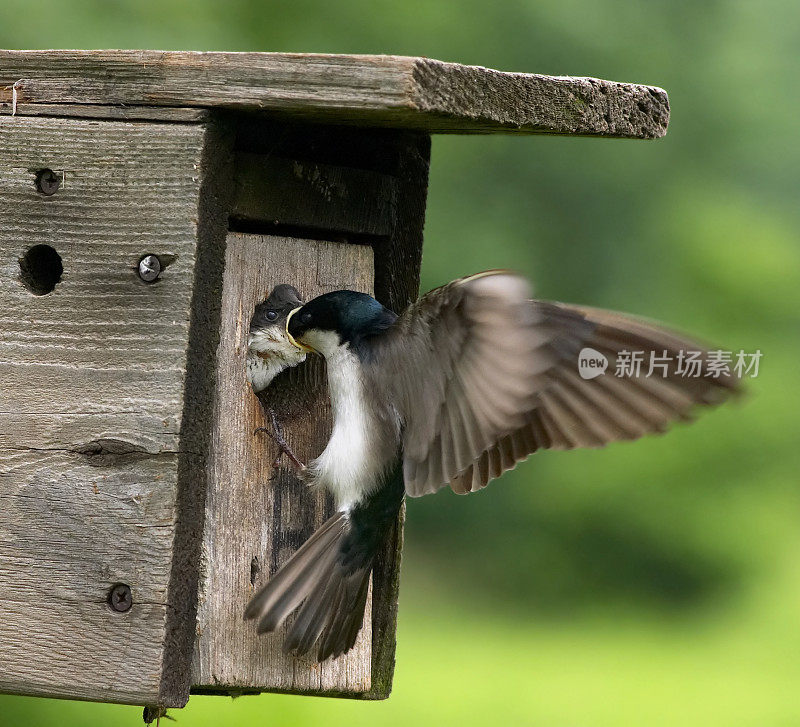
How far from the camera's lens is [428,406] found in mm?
2088

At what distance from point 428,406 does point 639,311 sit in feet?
12.8

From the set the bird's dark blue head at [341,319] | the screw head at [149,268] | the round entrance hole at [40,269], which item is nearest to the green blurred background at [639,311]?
the bird's dark blue head at [341,319]

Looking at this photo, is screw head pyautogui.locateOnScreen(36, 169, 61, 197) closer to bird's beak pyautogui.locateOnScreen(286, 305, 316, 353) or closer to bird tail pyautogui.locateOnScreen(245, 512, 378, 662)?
bird's beak pyautogui.locateOnScreen(286, 305, 316, 353)

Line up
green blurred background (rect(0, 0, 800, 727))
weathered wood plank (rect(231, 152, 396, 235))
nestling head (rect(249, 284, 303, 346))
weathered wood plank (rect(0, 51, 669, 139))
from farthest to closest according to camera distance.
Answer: green blurred background (rect(0, 0, 800, 727)) → nestling head (rect(249, 284, 303, 346)) → weathered wood plank (rect(231, 152, 396, 235)) → weathered wood plank (rect(0, 51, 669, 139))

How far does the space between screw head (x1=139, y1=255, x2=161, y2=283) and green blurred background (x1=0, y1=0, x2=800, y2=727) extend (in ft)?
11.1

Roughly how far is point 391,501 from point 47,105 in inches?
34.8

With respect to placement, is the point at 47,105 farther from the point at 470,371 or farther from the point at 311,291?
the point at 470,371

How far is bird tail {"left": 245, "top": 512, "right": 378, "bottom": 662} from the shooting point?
2.12 m

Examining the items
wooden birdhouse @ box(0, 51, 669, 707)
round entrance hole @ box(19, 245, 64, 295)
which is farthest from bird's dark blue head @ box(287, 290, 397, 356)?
round entrance hole @ box(19, 245, 64, 295)

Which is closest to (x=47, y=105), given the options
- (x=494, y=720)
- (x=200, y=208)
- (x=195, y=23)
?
(x=200, y=208)

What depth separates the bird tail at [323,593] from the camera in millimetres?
2122

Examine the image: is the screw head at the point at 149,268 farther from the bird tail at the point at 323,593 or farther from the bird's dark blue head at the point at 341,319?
the bird tail at the point at 323,593

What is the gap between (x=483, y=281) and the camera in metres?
1.89

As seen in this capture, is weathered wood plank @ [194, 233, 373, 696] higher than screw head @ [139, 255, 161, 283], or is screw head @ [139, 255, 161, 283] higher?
screw head @ [139, 255, 161, 283]
